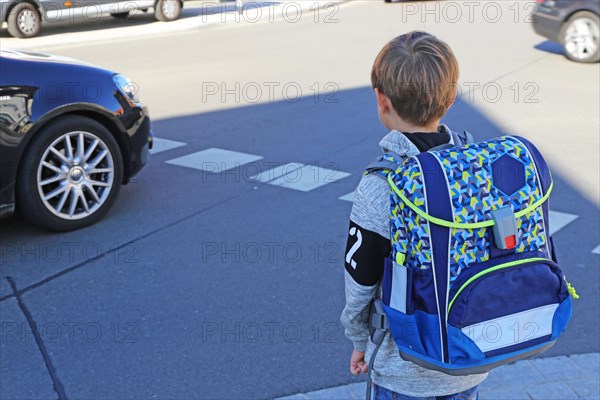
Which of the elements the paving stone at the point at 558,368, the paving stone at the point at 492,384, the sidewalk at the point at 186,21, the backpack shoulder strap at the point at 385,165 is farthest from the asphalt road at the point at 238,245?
the sidewalk at the point at 186,21

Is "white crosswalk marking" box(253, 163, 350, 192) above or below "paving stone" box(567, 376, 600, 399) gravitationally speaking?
below

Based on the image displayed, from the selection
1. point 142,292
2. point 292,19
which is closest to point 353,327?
point 142,292

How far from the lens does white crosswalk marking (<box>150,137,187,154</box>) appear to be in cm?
804

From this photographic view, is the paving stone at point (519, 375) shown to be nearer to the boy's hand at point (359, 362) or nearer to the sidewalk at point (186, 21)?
the boy's hand at point (359, 362)

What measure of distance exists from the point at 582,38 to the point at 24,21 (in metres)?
11.3

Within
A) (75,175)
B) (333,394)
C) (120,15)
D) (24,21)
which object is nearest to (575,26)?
(75,175)

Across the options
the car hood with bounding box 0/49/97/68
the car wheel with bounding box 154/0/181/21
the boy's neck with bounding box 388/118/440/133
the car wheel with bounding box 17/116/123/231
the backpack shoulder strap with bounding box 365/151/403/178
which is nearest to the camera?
the backpack shoulder strap with bounding box 365/151/403/178

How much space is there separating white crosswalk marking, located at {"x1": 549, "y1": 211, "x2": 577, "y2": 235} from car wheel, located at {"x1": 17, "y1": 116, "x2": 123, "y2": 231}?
3.32 m

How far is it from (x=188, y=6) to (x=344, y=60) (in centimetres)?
1075

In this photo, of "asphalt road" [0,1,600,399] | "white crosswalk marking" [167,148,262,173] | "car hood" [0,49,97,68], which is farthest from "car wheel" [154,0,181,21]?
"car hood" [0,49,97,68]

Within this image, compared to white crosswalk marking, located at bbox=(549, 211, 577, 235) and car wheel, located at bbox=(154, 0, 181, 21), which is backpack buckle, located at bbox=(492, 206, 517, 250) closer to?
white crosswalk marking, located at bbox=(549, 211, 577, 235)

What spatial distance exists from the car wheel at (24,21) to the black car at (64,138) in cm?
1156

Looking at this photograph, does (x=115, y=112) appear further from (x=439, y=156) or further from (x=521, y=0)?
(x=521, y=0)

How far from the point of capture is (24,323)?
14.8ft
